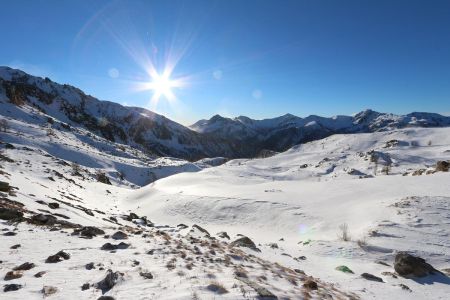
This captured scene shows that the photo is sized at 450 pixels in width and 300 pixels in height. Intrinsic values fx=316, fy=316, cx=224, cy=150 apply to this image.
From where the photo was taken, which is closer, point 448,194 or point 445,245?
point 445,245

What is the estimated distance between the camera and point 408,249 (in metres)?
18.0

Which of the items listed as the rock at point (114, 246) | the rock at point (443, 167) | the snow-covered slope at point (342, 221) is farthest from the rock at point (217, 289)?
the rock at point (443, 167)

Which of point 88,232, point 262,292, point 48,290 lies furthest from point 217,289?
point 88,232

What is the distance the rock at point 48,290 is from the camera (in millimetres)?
7831

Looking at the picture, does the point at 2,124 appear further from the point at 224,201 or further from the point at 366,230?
the point at 366,230

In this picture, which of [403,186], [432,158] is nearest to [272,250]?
[403,186]

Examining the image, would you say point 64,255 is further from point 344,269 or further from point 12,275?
point 344,269

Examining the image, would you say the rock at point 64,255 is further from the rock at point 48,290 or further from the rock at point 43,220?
the rock at point 43,220

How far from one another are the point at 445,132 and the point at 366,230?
6897 inches

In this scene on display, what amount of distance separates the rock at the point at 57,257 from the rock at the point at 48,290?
2.56m

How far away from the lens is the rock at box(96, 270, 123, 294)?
8.43 metres

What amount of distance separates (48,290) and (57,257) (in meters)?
3.03

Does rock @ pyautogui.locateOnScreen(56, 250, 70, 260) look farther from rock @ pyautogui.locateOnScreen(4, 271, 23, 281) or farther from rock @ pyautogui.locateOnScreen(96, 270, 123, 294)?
rock @ pyautogui.locateOnScreen(96, 270, 123, 294)

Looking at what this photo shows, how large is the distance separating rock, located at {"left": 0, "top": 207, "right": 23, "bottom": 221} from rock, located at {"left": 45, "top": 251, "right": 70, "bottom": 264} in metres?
6.59
